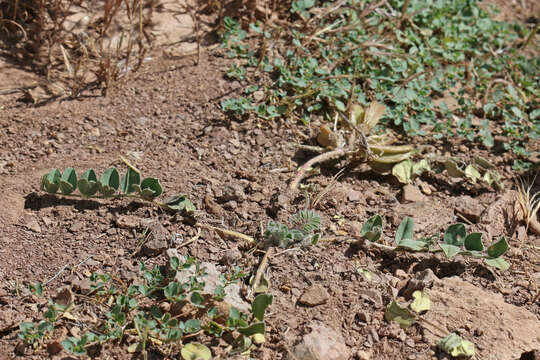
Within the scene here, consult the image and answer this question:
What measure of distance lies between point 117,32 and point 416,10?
73.3 inches

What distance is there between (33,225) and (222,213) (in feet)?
2.48

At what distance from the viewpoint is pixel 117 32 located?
3.33m

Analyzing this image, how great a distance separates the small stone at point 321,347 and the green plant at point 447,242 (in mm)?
480

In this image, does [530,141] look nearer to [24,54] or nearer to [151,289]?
[151,289]

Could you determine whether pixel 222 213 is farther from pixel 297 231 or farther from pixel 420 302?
pixel 420 302

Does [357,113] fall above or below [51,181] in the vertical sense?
above

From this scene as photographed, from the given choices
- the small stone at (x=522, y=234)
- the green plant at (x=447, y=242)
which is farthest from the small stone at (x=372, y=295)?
the small stone at (x=522, y=234)

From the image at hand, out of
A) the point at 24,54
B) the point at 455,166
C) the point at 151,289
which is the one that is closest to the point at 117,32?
the point at 24,54

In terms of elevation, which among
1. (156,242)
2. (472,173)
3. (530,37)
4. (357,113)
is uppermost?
(530,37)

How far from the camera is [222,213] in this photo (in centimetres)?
249

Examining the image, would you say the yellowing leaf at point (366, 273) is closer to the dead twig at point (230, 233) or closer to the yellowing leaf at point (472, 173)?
the dead twig at point (230, 233)

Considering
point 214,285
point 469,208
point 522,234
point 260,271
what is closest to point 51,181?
point 214,285

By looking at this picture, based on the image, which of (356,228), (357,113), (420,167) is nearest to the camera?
(356,228)

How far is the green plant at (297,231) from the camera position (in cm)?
231
